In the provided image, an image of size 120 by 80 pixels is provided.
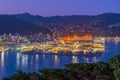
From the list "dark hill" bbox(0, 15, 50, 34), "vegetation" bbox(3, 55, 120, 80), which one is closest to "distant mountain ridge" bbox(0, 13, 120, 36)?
"dark hill" bbox(0, 15, 50, 34)

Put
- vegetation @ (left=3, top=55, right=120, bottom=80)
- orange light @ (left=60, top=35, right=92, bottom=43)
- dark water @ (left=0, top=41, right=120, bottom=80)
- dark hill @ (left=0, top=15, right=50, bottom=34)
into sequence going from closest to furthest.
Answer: vegetation @ (left=3, top=55, right=120, bottom=80), dark water @ (left=0, top=41, right=120, bottom=80), orange light @ (left=60, top=35, right=92, bottom=43), dark hill @ (left=0, top=15, right=50, bottom=34)

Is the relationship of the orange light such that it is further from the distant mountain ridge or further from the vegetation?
the vegetation

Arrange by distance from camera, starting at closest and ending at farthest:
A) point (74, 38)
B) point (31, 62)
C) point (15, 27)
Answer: point (31, 62) < point (15, 27) < point (74, 38)

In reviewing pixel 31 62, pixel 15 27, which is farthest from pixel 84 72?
pixel 15 27

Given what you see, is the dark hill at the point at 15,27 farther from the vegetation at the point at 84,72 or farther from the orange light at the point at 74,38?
the vegetation at the point at 84,72

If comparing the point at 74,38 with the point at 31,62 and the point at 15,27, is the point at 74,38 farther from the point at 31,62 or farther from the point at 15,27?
the point at 31,62

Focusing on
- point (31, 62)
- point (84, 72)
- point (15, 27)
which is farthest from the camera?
point (15, 27)

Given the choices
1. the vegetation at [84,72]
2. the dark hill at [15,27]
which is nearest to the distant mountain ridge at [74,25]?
the dark hill at [15,27]

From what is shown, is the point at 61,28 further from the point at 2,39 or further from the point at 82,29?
the point at 2,39

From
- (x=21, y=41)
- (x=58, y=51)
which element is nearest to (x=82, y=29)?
(x=21, y=41)

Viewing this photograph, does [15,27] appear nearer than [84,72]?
No
